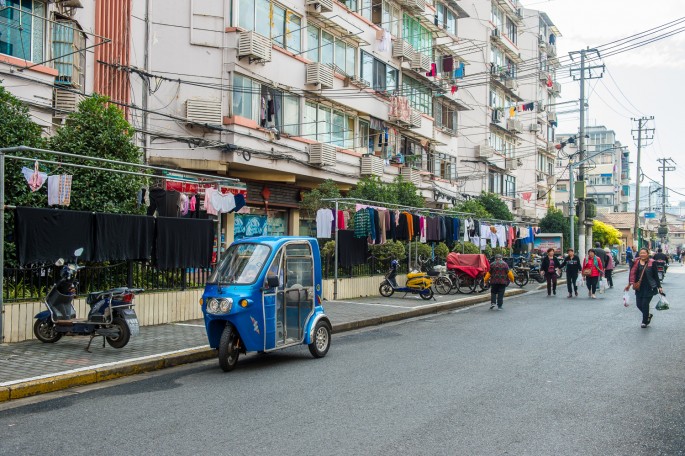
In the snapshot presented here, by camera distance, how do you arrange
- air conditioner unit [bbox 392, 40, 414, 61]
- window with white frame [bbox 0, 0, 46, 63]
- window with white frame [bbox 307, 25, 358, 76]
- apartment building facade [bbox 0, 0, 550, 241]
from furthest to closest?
air conditioner unit [bbox 392, 40, 414, 61]
window with white frame [bbox 307, 25, 358, 76]
apartment building facade [bbox 0, 0, 550, 241]
window with white frame [bbox 0, 0, 46, 63]

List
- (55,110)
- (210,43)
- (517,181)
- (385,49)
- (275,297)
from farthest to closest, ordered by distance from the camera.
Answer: (517,181), (385,49), (210,43), (55,110), (275,297)

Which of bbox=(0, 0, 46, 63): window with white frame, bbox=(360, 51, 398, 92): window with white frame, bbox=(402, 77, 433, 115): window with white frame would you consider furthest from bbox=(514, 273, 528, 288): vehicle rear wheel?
bbox=(0, 0, 46, 63): window with white frame

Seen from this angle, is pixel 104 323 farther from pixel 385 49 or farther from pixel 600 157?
pixel 600 157

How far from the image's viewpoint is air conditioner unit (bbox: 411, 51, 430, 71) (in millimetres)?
33750

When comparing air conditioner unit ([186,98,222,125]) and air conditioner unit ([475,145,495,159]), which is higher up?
air conditioner unit ([475,145,495,159])

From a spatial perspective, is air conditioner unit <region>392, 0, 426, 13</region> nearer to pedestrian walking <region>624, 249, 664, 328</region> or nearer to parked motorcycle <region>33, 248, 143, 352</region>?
pedestrian walking <region>624, 249, 664, 328</region>

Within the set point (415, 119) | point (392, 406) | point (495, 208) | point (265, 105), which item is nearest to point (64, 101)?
point (265, 105)

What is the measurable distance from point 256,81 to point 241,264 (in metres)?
14.3

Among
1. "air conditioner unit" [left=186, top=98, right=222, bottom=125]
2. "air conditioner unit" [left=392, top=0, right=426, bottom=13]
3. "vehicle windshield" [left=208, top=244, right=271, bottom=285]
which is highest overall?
"air conditioner unit" [left=392, top=0, right=426, bottom=13]

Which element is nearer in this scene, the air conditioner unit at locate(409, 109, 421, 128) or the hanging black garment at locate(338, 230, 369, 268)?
the hanging black garment at locate(338, 230, 369, 268)

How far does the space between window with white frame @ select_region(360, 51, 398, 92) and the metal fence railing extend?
1738 centimetres

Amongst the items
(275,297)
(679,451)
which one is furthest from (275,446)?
(275,297)

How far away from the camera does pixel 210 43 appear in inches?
873

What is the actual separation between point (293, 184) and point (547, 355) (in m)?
18.0
